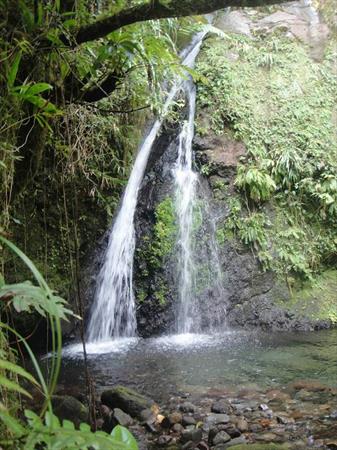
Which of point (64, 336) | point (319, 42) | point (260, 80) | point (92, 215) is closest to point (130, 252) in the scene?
point (92, 215)

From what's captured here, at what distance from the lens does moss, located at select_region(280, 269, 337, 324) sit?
23.5ft

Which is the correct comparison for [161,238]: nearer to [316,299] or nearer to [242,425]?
[316,299]

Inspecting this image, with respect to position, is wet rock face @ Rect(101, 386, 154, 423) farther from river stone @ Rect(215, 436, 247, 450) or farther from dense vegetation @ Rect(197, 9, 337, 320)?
dense vegetation @ Rect(197, 9, 337, 320)

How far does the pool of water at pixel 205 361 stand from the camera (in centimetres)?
482

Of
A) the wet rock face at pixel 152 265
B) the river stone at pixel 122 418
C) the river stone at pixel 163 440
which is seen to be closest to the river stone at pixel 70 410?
the river stone at pixel 122 418

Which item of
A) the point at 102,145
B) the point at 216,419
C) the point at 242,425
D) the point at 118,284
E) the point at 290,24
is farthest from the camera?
the point at 290,24

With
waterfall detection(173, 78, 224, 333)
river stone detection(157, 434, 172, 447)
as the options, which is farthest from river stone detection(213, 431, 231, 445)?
waterfall detection(173, 78, 224, 333)

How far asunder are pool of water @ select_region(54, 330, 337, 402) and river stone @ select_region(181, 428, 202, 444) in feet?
3.06

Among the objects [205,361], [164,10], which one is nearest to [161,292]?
[205,361]

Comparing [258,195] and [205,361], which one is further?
[258,195]

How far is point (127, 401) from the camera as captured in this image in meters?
3.99

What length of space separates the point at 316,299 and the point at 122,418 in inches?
184

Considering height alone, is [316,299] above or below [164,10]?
below

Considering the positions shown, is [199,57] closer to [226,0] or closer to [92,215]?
[92,215]
